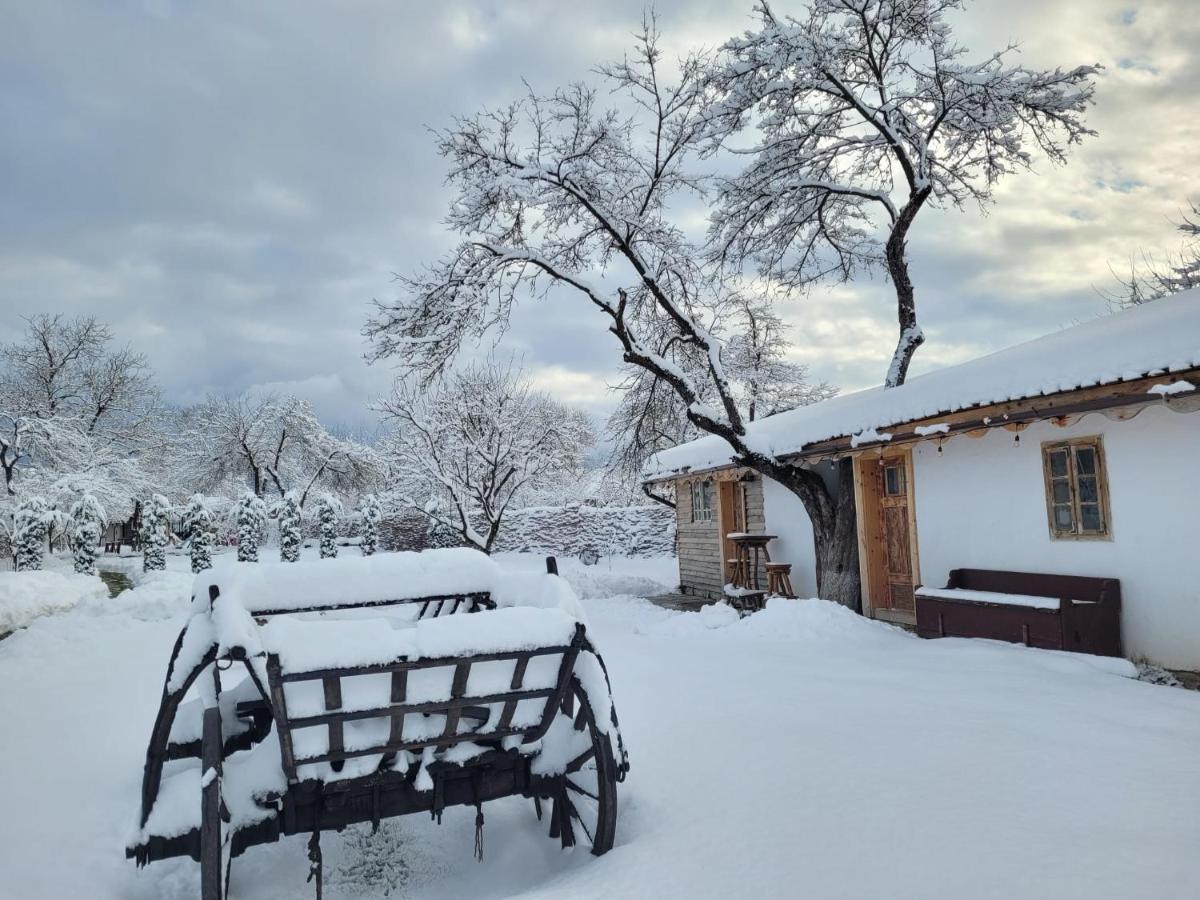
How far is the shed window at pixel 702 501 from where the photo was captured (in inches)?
588

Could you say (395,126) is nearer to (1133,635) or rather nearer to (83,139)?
(83,139)

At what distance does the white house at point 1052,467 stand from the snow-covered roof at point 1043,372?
22 mm

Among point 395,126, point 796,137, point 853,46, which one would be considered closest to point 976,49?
point 853,46

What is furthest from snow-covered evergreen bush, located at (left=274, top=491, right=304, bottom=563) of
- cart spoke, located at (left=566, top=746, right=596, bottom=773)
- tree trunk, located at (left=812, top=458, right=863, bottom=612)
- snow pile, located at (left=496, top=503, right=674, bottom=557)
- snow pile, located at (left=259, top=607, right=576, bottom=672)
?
snow pile, located at (left=259, top=607, right=576, bottom=672)

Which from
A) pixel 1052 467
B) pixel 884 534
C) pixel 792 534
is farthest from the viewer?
pixel 792 534

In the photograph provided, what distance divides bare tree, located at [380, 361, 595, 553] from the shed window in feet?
15.0

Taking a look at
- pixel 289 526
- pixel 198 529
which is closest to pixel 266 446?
pixel 289 526

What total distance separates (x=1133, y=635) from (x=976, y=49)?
9442 millimetres

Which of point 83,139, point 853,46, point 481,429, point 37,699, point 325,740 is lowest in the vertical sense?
point 37,699

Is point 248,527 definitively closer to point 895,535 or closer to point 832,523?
point 832,523

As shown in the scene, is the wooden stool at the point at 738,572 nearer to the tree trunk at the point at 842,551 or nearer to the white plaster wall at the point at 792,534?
the white plaster wall at the point at 792,534

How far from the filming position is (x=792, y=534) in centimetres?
1190

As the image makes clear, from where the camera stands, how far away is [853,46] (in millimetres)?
10375

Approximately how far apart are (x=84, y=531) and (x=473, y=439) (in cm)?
1121
